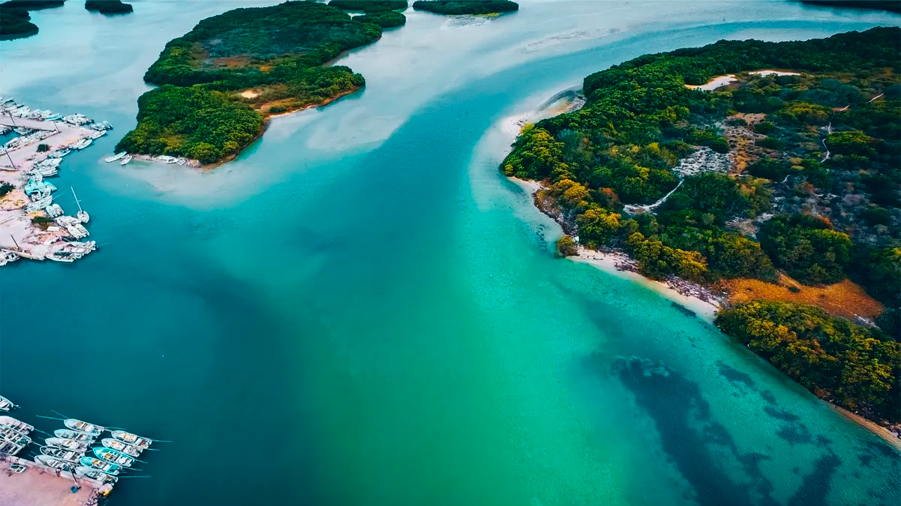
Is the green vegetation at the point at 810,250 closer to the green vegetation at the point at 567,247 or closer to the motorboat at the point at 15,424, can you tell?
the green vegetation at the point at 567,247

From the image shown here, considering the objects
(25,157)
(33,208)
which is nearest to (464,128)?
(33,208)

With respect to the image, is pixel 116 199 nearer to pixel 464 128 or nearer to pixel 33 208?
pixel 33 208

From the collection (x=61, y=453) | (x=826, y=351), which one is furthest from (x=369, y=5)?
(x=826, y=351)

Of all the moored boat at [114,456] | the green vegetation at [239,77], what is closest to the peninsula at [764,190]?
the green vegetation at [239,77]

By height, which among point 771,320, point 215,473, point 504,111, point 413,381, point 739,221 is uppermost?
point 504,111

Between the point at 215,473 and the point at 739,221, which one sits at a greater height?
the point at 739,221

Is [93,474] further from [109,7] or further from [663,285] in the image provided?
[109,7]
